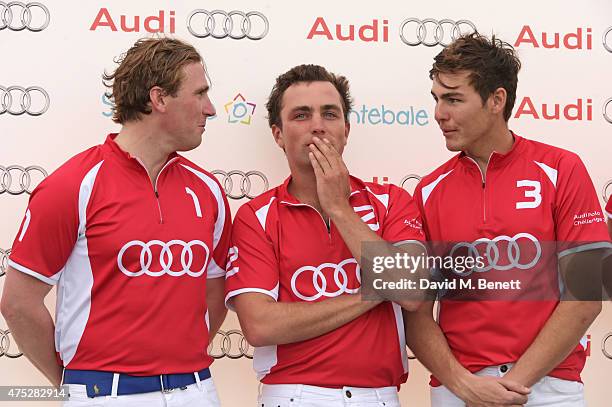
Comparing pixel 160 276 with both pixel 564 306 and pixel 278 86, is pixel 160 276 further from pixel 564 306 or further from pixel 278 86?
pixel 564 306

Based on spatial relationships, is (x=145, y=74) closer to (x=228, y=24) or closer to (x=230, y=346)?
(x=228, y=24)

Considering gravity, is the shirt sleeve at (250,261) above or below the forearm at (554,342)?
above

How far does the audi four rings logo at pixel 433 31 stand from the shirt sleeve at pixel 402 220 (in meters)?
0.82

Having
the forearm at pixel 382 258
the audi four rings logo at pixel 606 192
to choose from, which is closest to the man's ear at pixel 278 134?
the forearm at pixel 382 258

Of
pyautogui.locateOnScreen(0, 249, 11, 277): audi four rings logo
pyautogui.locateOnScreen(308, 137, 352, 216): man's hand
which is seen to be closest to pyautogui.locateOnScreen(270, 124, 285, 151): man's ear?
pyautogui.locateOnScreen(308, 137, 352, 216): man's hand

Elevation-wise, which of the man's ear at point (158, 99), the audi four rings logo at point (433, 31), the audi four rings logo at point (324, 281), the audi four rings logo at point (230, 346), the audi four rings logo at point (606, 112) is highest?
the audi four rings logo at point (433, 31)

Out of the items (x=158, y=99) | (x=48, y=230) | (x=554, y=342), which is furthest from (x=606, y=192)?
(x=48, y=230)

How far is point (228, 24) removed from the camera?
3199mm

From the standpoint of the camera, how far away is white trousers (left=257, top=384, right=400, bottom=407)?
253cm

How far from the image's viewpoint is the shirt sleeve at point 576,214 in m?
2.55

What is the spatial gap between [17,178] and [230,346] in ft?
3.49

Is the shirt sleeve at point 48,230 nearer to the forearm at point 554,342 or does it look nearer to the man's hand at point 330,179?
the man's hand at point 330,179

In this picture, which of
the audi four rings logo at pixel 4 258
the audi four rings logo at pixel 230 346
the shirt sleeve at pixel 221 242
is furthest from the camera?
the audi four rings logo at pixel 230 346

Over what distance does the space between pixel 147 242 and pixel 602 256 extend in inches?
59.2
